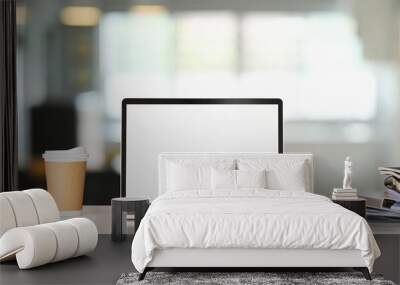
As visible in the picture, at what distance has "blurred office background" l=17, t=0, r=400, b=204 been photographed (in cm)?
869

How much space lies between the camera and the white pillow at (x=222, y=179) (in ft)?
22.6

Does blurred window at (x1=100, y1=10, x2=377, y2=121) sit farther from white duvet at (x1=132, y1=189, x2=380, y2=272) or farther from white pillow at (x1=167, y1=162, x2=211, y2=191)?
white duvet at (x1=132, y1=189, x2=380, y2=272)

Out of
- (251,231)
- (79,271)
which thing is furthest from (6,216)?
(251,231)

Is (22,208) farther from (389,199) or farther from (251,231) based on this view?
(389,199)

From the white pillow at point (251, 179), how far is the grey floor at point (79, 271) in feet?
4.52

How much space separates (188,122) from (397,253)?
305 centimetres

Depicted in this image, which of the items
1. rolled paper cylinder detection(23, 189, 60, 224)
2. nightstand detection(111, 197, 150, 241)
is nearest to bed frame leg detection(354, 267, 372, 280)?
nightstand detection(111, 197, 150, 241)

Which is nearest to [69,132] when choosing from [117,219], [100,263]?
[117,219]

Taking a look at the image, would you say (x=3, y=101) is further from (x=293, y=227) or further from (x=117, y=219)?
(x=293, y=227)

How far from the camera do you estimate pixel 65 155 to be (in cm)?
828

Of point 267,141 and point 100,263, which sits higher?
point 267,141

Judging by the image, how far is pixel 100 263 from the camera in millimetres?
5602

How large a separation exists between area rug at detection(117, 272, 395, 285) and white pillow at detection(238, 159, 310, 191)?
189 centimetres

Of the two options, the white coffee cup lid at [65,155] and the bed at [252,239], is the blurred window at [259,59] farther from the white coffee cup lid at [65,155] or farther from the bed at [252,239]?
the bed at [252,239]
